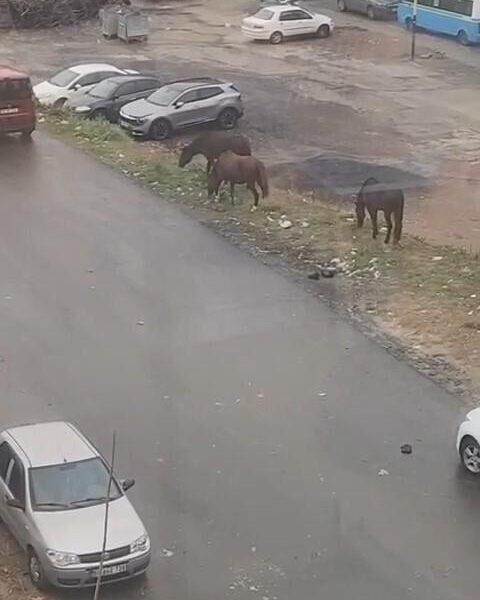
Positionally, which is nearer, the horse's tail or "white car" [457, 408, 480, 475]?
"white car" [457, 408, 480, 475]

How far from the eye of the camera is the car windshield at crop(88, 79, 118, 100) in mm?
30406

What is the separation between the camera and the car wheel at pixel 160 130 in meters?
29.0

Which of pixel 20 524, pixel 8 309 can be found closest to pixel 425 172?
pixel 8 309

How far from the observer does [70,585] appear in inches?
444

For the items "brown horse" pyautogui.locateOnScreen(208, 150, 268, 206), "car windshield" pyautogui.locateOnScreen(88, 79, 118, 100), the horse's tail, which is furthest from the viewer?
"car windshield" pyautogui.locateOnScreen(88, 79, 118, 100)

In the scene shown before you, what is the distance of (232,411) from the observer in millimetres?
15094

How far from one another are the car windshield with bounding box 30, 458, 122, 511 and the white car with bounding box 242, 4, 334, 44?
3102 centimetres

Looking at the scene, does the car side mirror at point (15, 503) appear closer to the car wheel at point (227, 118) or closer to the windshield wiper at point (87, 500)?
the windshield wiper at point (87, 500)

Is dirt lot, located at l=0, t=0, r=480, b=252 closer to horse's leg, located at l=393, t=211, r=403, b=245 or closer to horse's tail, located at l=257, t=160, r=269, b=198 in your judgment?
horse's leg, located at l=393, t=211, r=403, b=245

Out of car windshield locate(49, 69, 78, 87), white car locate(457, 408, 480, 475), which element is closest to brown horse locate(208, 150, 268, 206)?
car windshield locate(49, 69, 78, 87)

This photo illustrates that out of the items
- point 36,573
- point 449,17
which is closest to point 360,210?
point 36,573

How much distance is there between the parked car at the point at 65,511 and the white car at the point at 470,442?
371 cm

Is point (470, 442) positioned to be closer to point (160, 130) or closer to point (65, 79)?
point (160, 130)

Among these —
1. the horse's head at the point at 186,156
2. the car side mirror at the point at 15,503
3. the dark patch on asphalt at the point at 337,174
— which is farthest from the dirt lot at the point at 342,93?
the car side mirror at the point at 15,503
